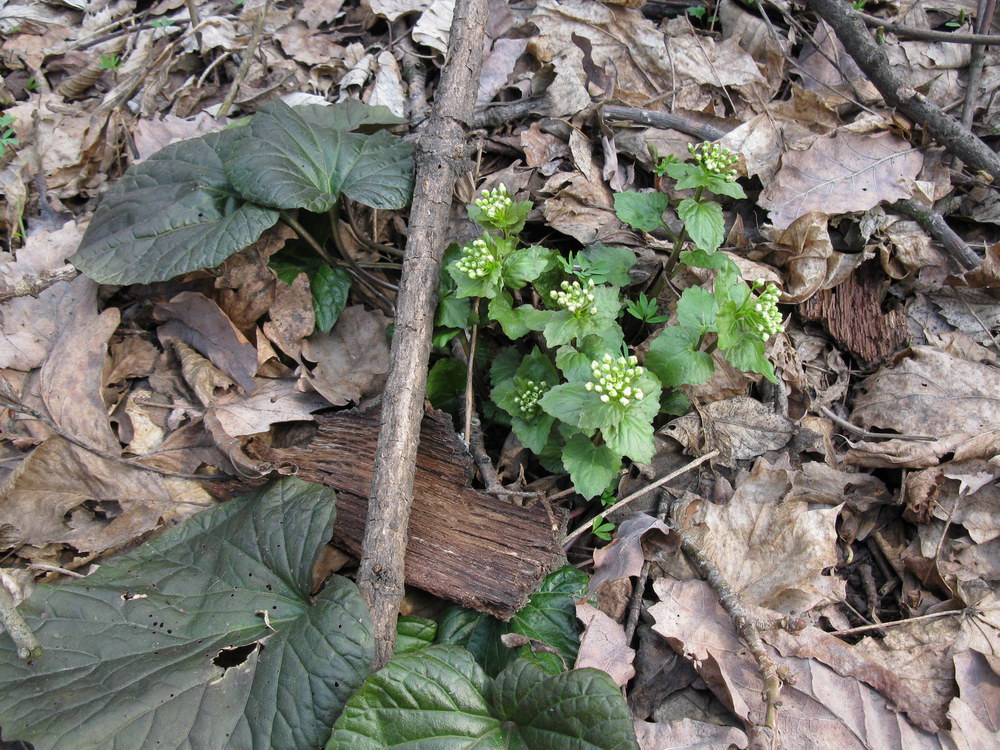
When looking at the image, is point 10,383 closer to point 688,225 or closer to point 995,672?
point 688,225

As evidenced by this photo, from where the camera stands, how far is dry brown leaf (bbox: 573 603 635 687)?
2.35 metres

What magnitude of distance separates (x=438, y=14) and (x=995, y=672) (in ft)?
15.6

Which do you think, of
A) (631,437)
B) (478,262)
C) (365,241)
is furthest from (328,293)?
(631,437)

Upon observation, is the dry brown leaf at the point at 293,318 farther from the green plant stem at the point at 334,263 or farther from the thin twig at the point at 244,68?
the thin twig at the point at 244,68

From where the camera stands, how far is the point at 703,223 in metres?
2.60

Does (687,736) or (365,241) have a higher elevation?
(365,241)

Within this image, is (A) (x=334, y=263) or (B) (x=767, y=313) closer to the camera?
(B) (x=767, y=313)

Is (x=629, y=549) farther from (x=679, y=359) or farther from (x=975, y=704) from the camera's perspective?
(x=975, y=704)

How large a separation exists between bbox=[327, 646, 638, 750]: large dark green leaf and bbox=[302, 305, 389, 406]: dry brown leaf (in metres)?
1.47

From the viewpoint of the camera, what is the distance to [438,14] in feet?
14.6

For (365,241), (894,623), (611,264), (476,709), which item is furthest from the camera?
(365,241)

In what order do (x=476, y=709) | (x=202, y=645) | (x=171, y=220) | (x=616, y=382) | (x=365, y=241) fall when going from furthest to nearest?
(x=365, y=241) < (x=171, y=220) < (x=202, y=645) < (x=616, y=382) < (x=476, y=709)

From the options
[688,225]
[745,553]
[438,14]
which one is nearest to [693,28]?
[438,14]

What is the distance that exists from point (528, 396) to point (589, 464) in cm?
41
